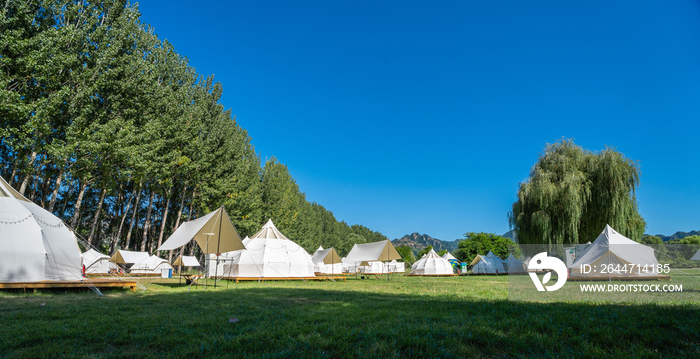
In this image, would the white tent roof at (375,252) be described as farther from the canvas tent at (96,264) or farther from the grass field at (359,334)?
the grass field at (359,334)

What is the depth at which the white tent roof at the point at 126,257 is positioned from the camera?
26727 millimetres

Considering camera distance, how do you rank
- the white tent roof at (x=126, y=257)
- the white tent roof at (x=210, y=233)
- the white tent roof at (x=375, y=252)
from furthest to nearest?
the white tent roof at (x=126, y=257), the white tent roof at (x=375, y=252), the white tent roof at (x=210, y=233)

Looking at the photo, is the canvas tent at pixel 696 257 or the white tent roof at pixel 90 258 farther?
the white tent roof at pixel 90 258

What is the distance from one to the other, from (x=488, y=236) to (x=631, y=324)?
89.4 metres

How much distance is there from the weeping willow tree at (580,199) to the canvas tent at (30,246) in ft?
78.7

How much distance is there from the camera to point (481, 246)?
81.8m

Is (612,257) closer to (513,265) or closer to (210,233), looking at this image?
(210,233)

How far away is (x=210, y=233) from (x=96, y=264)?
17985mm

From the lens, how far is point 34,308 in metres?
6.23

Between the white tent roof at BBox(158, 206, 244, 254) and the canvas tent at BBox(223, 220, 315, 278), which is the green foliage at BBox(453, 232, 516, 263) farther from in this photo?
the white tent roof at BBox(158, 206, 244, 254)

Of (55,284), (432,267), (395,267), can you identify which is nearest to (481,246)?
(395,267)

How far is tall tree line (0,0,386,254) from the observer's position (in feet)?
44.4

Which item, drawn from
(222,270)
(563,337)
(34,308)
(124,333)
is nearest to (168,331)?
(124,333)

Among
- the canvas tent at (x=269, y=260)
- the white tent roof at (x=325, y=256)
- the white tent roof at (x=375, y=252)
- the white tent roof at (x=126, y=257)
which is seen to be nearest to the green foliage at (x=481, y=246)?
the white tent roof at (x=325, y=256)
